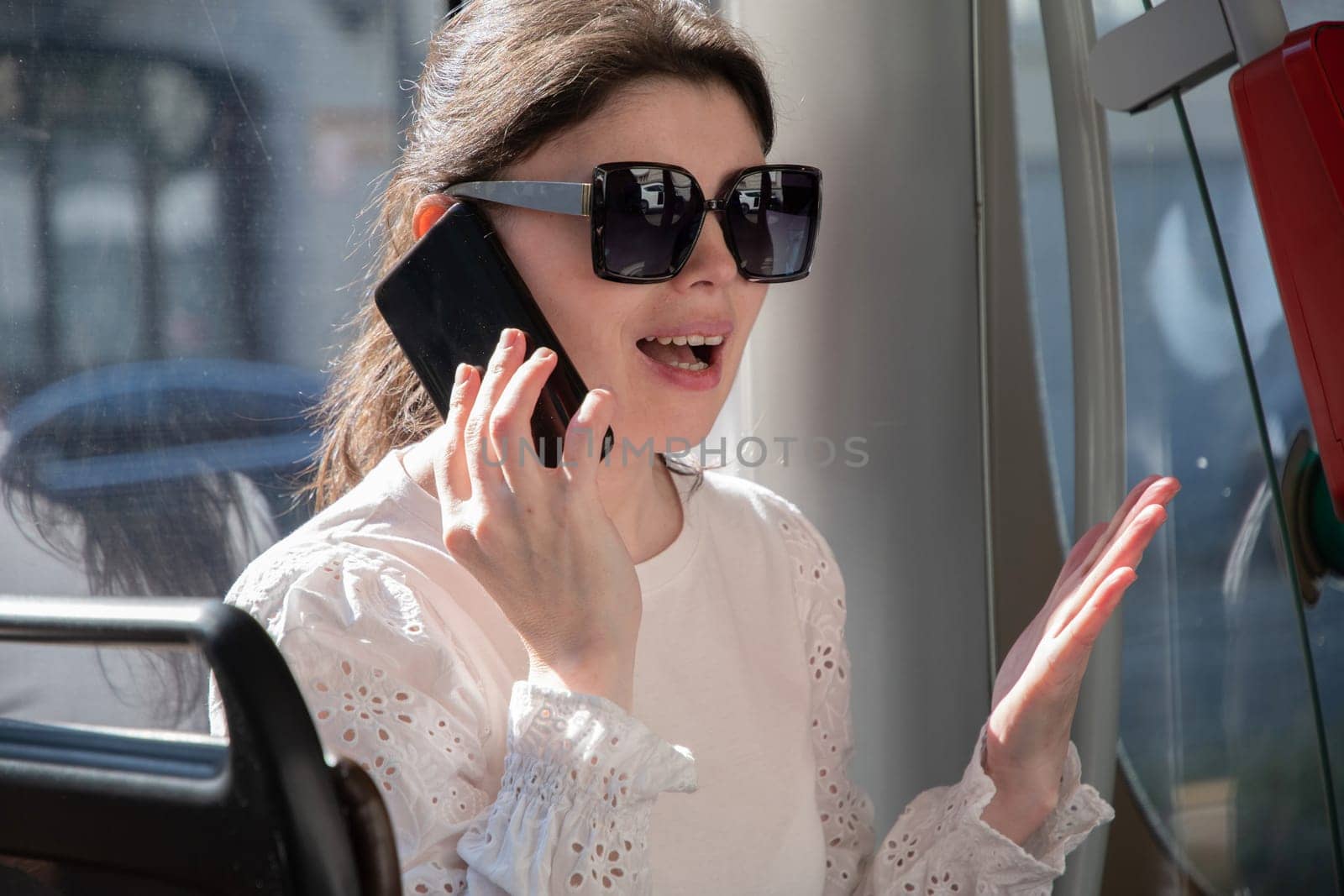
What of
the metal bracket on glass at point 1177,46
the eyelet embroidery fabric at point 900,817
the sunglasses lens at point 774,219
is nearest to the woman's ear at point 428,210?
the sunglasses lens at point 774,219

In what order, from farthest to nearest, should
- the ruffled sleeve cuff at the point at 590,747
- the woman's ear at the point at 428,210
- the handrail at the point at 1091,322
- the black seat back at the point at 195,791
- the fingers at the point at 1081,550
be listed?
1. the handrail at the point at 1091,322
2. the woman's ear at the point at 428,210
3. the fingers at the point at 1081,550
4. the ruffled sleeve cuff at the point at 590,747
5. the black seat back at the point at 195,791

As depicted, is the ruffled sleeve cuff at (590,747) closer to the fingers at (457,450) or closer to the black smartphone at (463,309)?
the fingers at (457,450)

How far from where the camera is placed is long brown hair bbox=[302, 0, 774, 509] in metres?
1.24

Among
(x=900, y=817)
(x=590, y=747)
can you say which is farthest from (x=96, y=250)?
(x=900, y=817)

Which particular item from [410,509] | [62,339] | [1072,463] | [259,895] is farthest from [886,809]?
[259,895]

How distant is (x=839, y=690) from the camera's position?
4.77 ft

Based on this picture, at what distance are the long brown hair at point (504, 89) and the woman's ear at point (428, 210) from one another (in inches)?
1.3

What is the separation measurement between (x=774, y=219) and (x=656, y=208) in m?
0.15

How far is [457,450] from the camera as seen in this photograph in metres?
1.03

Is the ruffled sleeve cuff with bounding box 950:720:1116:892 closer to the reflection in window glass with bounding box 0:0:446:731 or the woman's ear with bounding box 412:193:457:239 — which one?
the woman's ear with bounding box 412:193:457:239

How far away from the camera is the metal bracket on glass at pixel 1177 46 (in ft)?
3.66

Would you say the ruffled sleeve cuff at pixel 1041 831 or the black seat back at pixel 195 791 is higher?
the black seat back at pixel 195 791

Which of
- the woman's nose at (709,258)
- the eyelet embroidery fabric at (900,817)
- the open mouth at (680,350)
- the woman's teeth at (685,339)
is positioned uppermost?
the woman's nose at (709,258)

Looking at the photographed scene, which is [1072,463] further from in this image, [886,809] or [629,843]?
[629,843]
